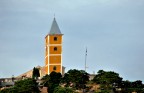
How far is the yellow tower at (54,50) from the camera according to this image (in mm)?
110562

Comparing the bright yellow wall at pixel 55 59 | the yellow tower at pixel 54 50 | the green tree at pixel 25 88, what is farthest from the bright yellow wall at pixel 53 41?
the green tree at pixel 25 88

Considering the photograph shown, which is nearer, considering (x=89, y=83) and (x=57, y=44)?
(x=89, y=83)

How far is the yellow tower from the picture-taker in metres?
111

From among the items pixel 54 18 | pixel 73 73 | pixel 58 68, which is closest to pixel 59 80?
pixel 73 73

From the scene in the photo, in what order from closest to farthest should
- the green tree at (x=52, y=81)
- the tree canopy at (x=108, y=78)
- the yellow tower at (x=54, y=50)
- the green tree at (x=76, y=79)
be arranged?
the tree canopy at (x=108, y=78)
the green tree at (x=76, y=79)
the green tree at (x=52, y=81)
the yellow tower at (x=54, y=50)

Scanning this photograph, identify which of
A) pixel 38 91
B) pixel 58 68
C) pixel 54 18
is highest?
pixel 54 18

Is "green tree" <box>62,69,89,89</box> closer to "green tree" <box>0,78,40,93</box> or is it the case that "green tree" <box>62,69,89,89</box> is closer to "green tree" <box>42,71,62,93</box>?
"green tree" <box>42,71,62,93</box>

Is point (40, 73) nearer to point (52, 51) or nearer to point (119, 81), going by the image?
point (52, 51)

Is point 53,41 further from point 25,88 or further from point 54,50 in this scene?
point 25,88

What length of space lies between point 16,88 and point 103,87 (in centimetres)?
1203

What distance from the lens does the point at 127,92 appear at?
292 ft

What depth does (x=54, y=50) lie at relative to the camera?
111750 mm

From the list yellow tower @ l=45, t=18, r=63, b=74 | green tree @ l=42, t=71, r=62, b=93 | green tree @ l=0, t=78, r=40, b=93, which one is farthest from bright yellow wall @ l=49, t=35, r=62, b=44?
green tree @ l=0, t=78, r=40, b=93

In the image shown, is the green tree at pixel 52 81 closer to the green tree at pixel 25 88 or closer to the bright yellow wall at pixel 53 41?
the green tree at pixel 25 88
